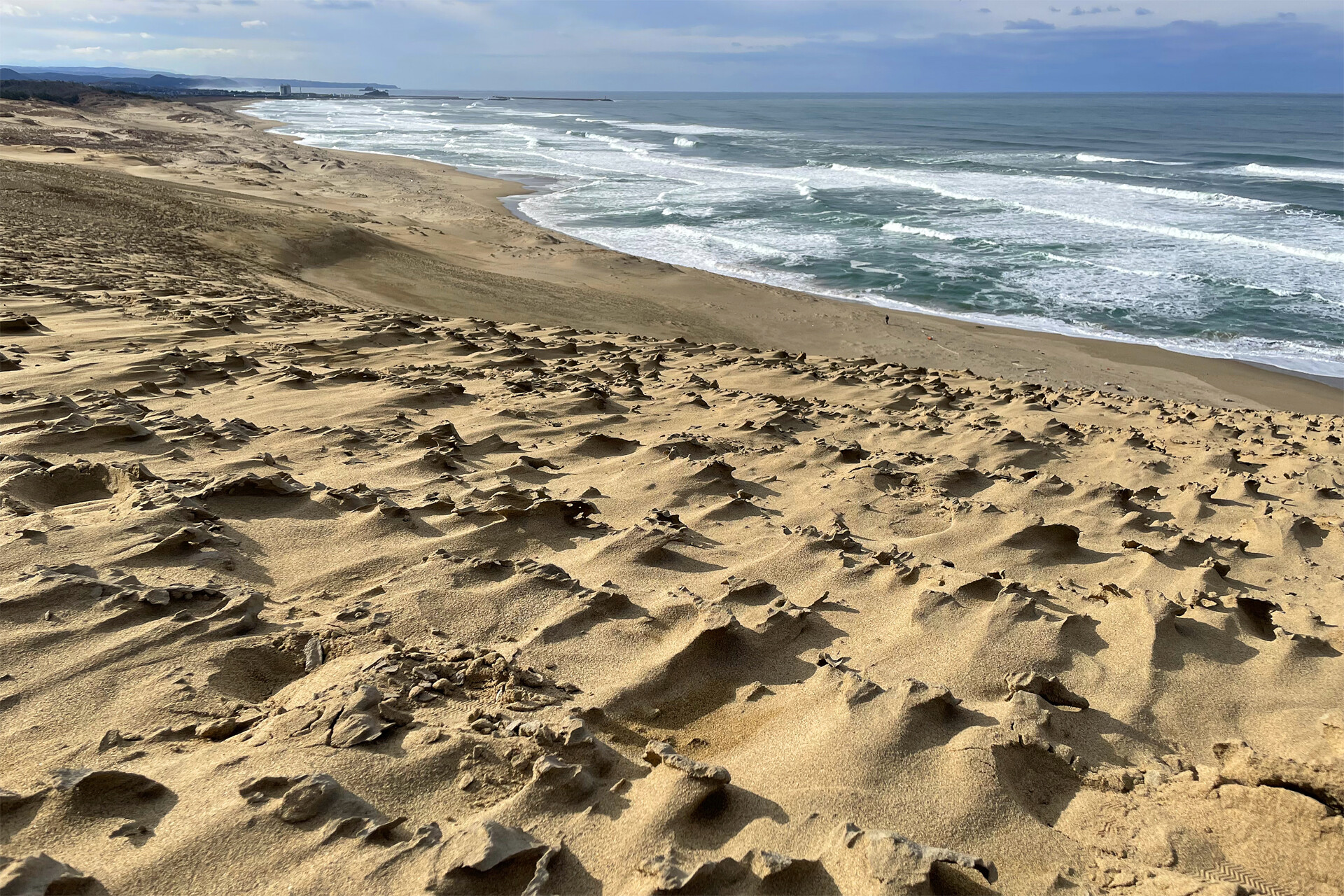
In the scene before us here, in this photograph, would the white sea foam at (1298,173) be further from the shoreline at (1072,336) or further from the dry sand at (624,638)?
the dry sand at (624,638)

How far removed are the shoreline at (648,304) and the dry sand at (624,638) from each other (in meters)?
5.49

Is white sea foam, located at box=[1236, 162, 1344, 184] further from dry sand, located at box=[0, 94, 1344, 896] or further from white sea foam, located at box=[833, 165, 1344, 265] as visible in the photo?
dry sand, located at box=[0, 94, 1344, 896]

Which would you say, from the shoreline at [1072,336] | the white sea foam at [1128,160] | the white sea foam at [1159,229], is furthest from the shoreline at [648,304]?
the white sea foam at [1128,160]

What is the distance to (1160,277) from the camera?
16.5 metres

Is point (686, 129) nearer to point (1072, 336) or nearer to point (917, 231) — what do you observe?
point (917, 231)

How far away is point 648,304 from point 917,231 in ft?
36.1

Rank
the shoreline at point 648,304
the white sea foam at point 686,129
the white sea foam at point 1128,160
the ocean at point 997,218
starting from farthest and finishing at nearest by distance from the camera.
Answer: the white sea foam at point 686,129, the white sea foam at point 1128,160, the ocean at point 997,218, the shoreline at point 648,304

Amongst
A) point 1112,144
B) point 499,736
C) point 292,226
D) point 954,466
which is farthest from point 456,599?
point 1112,144

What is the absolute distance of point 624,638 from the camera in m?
2.43

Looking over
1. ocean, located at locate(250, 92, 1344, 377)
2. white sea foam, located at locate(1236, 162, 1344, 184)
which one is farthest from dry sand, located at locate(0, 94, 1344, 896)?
white sea foam, located at locate(1236, 162, 1344, 184)

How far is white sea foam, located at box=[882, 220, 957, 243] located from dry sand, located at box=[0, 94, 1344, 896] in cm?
1572

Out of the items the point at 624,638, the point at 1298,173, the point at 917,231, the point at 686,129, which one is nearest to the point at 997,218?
the point at 917,231

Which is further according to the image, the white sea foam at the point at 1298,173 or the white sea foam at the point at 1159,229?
the white sea foam at the point at 1298,173

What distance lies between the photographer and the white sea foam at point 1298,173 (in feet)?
106
